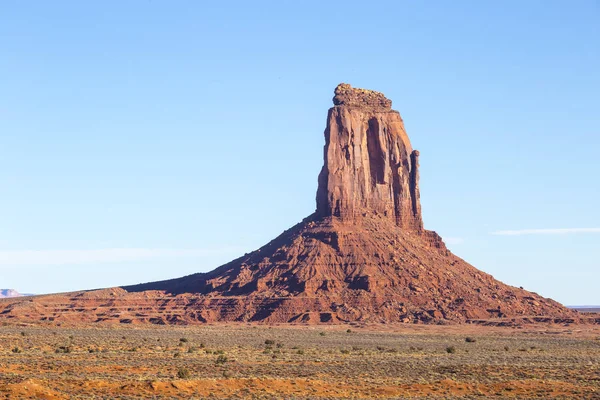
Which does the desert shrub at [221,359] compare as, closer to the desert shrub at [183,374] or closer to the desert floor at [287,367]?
the desert floor at [287,367]

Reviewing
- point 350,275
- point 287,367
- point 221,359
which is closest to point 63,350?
point 221,359

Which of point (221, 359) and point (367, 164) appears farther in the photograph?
point (367, 164)

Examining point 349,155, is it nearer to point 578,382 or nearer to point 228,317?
point 228,317

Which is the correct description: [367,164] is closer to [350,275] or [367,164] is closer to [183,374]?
[350,275]

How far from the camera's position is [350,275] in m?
140

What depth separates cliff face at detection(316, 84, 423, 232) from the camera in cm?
14875

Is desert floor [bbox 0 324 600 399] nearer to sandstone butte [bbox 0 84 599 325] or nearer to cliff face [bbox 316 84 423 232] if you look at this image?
sandstone butte [bbox 0 84 599 325]

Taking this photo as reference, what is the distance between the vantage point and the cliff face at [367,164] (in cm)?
14875

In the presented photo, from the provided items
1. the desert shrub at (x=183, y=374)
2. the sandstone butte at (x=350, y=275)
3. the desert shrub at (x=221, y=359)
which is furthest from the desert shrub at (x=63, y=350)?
the sandstone butte at (x=350, y=275)

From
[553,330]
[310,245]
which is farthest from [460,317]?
[310,245]

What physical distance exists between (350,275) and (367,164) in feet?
70.8

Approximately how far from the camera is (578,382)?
2200 inches

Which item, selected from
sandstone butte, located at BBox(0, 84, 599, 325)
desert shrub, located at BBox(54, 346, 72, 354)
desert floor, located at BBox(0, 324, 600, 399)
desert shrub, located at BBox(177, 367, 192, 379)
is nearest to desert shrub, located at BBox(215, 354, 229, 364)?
desert floor, located at BBox(0, 324, 600, 399)

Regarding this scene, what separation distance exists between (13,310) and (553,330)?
66.5 metres
